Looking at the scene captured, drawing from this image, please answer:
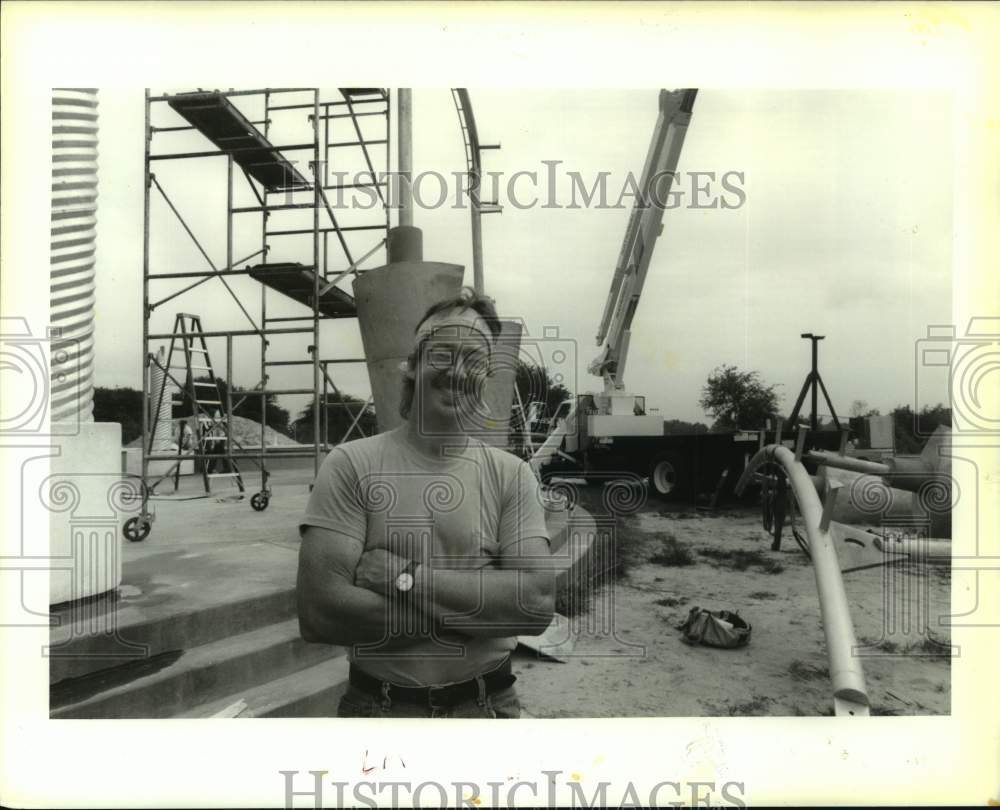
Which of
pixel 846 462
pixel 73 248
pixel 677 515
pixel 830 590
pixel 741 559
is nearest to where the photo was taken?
pixel 73 248

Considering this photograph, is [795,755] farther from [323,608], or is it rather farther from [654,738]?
[323,608]

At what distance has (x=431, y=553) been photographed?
73.2 inches

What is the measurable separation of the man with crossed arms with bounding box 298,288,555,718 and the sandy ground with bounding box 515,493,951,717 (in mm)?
897

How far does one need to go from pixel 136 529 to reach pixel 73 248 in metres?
1.11

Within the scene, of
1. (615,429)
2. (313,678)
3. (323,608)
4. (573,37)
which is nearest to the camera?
(323,608)

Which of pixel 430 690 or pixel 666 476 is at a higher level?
pixel 666 476

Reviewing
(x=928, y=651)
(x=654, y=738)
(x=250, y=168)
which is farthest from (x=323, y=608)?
(x=928, y=651)

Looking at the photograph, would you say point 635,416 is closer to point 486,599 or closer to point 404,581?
point 486,599

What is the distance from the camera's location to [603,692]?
2727 mm

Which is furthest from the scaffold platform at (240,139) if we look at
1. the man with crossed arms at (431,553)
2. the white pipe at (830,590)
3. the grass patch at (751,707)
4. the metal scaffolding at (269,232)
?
the grass patch at (751,707)

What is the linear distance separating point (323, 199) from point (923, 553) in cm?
286

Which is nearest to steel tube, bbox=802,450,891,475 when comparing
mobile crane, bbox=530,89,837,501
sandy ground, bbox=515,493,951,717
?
mobile crane, bbox=530,89,837,501

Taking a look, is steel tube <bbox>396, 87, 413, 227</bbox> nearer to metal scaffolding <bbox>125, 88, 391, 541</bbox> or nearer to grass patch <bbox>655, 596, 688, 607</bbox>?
metal scaffolding <bbox>125, 88, 391, 541</bbox>

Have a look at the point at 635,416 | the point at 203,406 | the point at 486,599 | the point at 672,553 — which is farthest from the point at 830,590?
the point at 203,406
